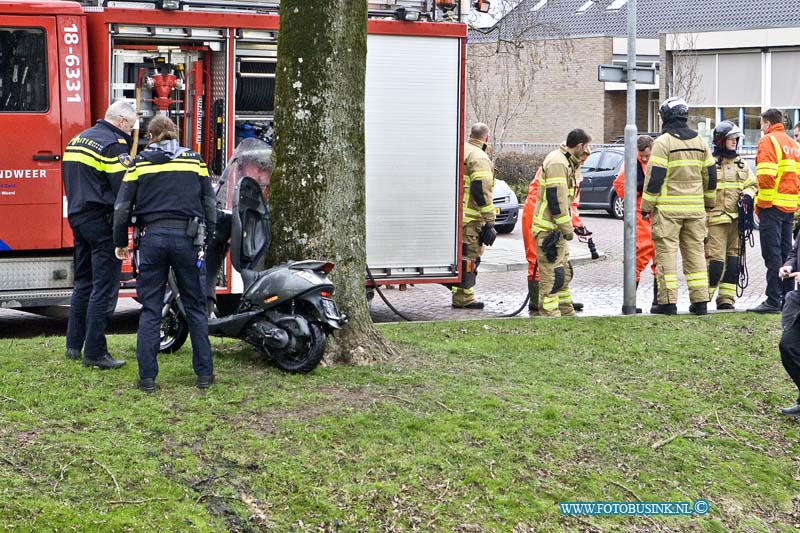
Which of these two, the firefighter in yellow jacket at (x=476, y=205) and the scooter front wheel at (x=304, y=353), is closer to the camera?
the scooter front wheel at (x=304, y=353)

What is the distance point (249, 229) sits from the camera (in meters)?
7.70

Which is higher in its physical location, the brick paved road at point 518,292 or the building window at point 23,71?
the building window at point 23,71

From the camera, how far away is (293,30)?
7.40m

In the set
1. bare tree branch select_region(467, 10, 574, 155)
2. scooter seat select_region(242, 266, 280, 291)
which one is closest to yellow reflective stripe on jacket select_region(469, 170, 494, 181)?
scooter seat select_region(242, 266, 280, 291)

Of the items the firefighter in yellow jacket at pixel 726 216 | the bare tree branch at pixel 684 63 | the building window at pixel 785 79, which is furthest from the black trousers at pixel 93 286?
the building window at pixel 785 79

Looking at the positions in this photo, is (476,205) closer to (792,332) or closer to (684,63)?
(792,332)

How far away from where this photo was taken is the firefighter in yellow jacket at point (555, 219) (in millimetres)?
10500

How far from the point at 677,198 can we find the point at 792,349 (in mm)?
3609

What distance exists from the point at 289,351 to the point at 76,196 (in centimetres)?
168

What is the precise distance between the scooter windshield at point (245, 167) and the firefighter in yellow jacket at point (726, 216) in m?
4.78

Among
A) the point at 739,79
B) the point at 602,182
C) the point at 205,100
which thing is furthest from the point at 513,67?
the point at 205,100

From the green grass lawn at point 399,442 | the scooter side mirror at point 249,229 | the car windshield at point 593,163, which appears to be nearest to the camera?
the green grass lawn at point 399,442

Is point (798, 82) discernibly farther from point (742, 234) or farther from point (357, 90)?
point (357, 90)

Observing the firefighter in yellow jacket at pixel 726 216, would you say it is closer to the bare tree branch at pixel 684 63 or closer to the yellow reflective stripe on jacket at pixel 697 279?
the yellow reflective stripe on jacket at pixel 697 279
